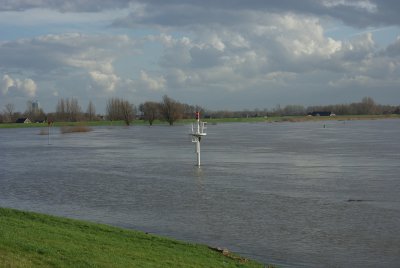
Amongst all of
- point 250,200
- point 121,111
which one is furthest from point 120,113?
point 250,200

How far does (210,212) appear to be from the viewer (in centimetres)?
1698

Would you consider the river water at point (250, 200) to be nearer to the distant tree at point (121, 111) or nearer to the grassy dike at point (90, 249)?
the grassy dike at point (90, 249)

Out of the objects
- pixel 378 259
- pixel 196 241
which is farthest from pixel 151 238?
pixel 378 259

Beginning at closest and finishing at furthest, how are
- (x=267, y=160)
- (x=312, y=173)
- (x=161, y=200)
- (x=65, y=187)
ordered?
1. (x=161, y=200)
2. (x=65, y=187)
3. (x=312, y=173)
4. (x=267, y=160)

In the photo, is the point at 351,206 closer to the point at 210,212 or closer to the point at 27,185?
the point at 210,212

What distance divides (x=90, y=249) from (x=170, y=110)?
12334 cm

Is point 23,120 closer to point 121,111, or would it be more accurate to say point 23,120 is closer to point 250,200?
point 121,111

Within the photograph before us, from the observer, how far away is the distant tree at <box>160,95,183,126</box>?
432 feet

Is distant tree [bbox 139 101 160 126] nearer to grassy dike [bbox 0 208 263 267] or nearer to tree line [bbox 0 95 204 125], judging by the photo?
tree line [bbox 0 95 204 125]

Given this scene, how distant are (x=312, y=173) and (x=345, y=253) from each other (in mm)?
15055

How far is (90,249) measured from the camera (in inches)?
395

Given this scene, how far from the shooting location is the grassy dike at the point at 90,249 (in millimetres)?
8680

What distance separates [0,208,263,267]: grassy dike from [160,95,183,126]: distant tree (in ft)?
388

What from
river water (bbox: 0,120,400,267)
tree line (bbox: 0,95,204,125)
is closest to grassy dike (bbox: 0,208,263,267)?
river water (bbox: 0,120,400,267)
